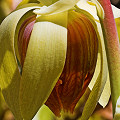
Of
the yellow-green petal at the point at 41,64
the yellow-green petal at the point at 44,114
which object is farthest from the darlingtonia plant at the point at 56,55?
the yellow-green petal at the point at 44,114

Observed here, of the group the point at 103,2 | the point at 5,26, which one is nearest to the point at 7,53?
the point at 5,26

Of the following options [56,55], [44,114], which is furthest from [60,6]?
[44,114]

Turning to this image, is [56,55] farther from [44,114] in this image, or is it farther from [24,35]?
[44,114]

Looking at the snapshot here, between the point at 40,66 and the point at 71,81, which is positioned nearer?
the point at 40,66

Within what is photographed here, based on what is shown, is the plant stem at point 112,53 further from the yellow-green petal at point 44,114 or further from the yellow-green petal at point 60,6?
the yellow-green petal at point 44,114

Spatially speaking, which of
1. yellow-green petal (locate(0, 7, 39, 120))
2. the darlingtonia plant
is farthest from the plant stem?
yellow-green petal (locate(0, 7, 39, 120))

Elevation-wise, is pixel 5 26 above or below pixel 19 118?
above

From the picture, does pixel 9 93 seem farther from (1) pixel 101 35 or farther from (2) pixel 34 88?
(1) pixel 101 35
